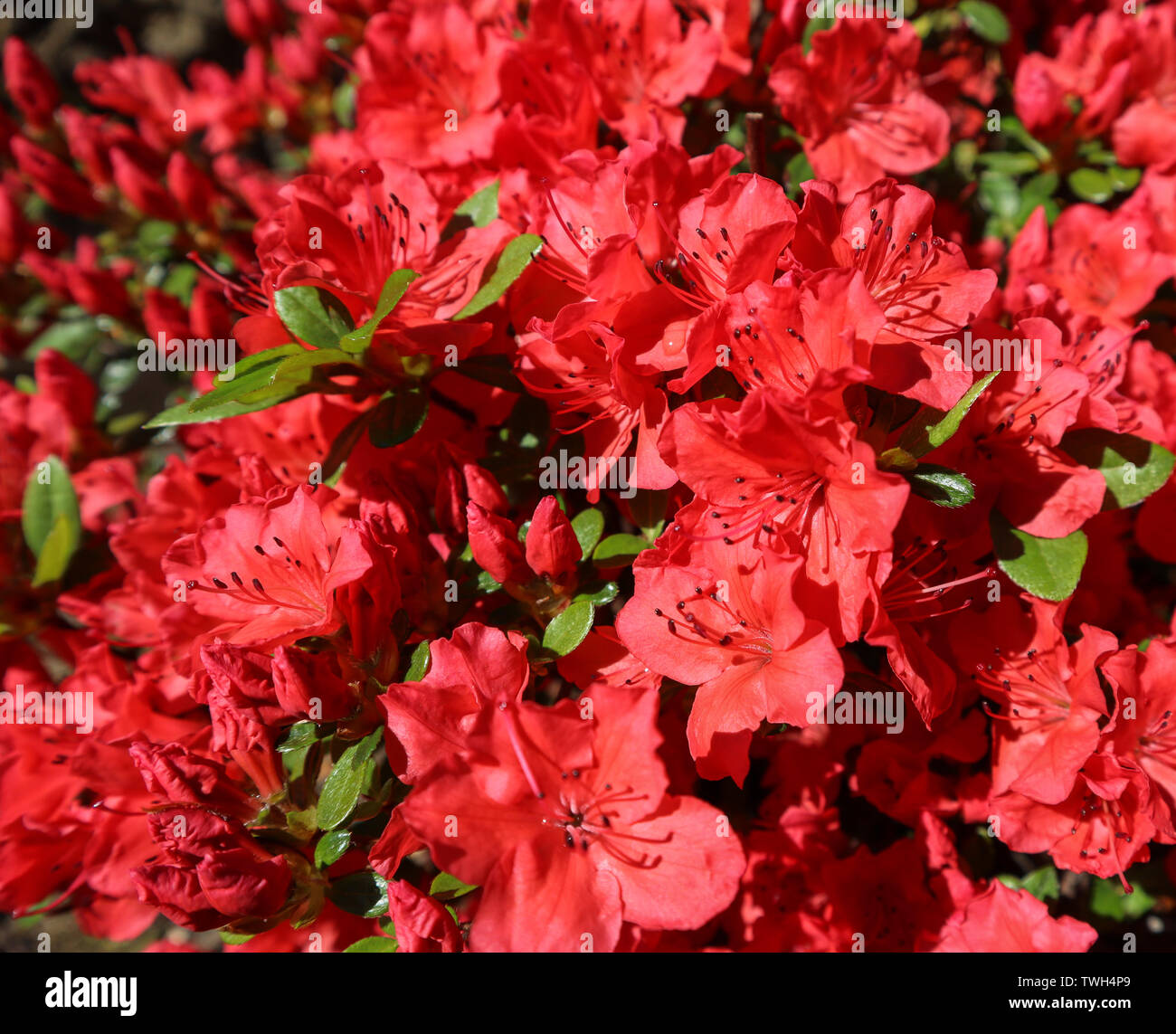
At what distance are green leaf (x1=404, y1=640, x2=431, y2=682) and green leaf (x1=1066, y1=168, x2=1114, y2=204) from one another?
1.74m

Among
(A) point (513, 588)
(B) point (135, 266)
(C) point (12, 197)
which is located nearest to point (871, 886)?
(A) point (513, 588)

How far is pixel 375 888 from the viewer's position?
1.35 metres

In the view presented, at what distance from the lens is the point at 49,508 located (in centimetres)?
197

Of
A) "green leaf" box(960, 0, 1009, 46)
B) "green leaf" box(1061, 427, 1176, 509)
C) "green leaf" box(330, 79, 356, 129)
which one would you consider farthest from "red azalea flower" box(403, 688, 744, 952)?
"green leaf" box(330, 79, 356, 129)

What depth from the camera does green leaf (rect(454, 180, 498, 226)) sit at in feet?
5.36

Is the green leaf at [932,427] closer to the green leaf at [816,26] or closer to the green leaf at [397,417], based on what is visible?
the green leaf at [397,417]

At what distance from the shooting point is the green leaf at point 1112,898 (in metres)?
1.87

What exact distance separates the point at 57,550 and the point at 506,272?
1.17 meters

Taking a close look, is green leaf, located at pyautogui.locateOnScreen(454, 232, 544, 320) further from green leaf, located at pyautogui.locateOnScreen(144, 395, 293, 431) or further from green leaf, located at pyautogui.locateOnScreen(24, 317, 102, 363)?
green leaf, located at pyautogui.locateOnScreen(24, 317, 102, 363)

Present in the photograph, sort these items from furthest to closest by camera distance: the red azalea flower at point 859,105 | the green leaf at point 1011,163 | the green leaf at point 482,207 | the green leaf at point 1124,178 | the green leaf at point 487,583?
the green leaf at point 1011,163 → the green leaf at point 1124,178 → the red azalea flower at point 859,105 → the green leaf at point 482,207 → the green leaf at point 487,583

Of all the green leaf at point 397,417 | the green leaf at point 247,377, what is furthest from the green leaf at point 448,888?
the green leaf at point 247,377

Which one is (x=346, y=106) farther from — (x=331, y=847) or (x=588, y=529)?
(x=331, y=847)

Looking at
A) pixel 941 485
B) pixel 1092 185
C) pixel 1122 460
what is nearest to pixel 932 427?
pixel 941 485
